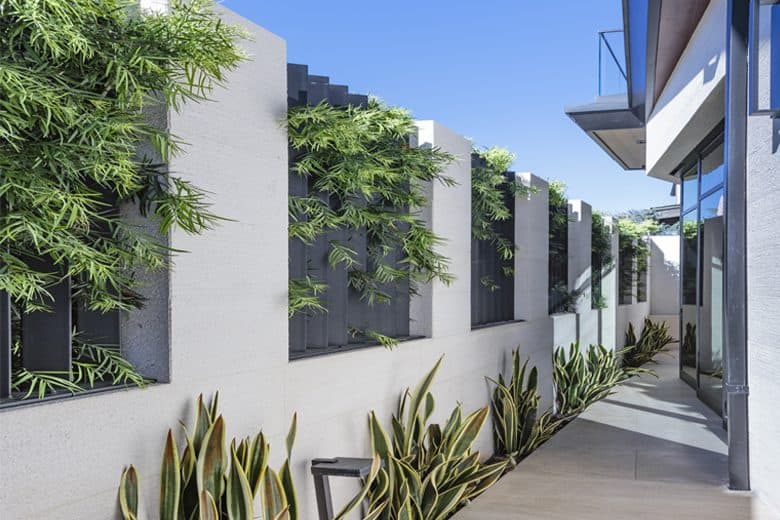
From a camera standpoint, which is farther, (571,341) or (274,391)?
(571,341)

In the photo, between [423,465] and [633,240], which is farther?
[633,240]

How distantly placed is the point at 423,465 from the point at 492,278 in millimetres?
2590

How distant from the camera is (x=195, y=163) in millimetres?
2787

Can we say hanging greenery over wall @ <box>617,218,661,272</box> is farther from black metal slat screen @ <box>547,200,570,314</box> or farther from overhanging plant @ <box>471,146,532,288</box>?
overhanging plant @ <box>471,146,532,288</box>

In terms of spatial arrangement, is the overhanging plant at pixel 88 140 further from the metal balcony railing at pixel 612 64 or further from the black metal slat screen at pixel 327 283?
the metal balcony railing at pixel 612 64

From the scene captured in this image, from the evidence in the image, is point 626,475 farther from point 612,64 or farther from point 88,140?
point 612,64

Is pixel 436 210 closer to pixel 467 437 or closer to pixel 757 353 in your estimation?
pixel 467 437

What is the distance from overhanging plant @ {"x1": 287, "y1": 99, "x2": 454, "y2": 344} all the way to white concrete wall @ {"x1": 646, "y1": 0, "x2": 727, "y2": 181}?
192 cm

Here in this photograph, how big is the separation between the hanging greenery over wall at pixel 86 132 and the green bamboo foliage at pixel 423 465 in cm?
149

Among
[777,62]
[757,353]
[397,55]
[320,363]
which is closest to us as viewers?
[777,62]

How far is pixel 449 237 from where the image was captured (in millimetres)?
5055

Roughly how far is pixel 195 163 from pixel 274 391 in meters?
1.04

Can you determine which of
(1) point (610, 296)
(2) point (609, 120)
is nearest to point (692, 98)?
(2) point (609, 120)

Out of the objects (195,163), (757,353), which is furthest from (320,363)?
(757,353)
